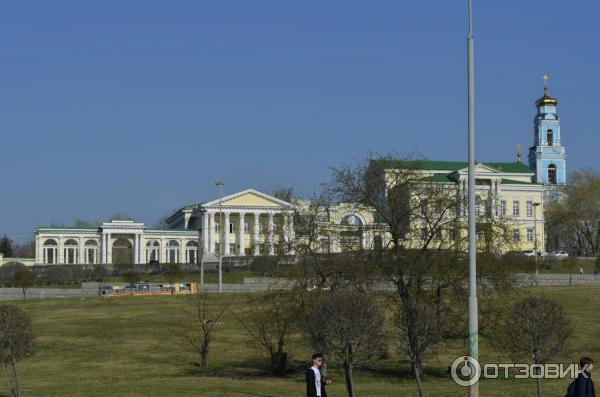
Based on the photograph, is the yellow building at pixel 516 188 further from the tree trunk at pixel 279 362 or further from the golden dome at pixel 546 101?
the tree trunk at pixel 279 362

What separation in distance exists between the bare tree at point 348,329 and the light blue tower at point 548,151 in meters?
108

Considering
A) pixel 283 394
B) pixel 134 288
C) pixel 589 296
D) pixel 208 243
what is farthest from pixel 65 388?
pixel 208 243

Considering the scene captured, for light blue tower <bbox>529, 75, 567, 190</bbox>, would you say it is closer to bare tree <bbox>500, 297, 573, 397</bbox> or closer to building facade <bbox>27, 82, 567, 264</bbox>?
building facade <bbox>27, 82, 567, 264</bbox>

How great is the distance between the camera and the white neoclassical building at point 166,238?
11638 centimetres

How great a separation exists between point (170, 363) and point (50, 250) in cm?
8327

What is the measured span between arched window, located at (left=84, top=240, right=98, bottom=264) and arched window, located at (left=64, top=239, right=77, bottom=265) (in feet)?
4.40

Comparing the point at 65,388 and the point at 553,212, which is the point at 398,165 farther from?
the point at 553,212

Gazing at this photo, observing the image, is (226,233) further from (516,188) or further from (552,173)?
(552,173)

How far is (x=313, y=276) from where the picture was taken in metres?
33.5

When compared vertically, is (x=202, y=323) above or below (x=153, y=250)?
below

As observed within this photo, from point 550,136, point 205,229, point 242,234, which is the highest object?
point 550,136

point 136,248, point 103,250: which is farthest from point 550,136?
point 103,250

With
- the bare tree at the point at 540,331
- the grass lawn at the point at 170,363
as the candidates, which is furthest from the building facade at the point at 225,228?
the bare tree at the point at 540,331

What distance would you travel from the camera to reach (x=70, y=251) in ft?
386
